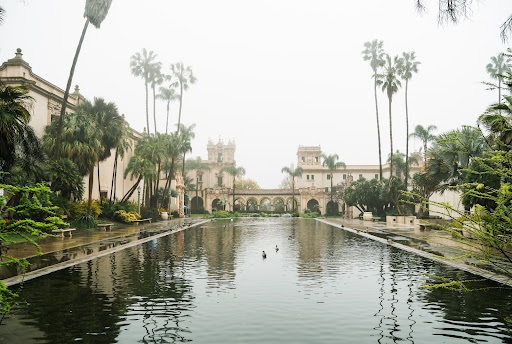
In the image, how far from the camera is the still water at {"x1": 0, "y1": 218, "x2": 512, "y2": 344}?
619cm

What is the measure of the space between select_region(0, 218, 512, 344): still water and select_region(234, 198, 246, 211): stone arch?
6868 centimetres

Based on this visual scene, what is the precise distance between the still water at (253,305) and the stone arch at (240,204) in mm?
68681

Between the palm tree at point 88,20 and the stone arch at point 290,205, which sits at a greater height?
the palm tree at point 88,20

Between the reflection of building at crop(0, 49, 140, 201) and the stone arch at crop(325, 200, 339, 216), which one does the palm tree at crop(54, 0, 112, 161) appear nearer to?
the reflection of building at crop(0, 49, 140, 201)

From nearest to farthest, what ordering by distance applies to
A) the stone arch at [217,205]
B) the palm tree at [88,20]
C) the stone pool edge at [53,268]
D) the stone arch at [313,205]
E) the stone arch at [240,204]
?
the stone pool edge at [53,268], the palm tree at [88,20], the stone arch at [217,205], the stone arch at [313,205], the stone arch at [240,204]

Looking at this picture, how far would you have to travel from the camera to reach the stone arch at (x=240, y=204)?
8181cm

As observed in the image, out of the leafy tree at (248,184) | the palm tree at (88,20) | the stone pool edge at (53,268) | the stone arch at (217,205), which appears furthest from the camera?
the leafy tree at (248,184)

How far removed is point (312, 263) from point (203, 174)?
274 ft

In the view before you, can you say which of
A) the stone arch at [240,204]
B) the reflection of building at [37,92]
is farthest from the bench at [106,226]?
the stone arch at [240,204]

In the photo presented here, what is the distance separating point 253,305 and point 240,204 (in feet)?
251

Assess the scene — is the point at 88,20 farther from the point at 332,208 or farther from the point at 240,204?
the point at 240,204

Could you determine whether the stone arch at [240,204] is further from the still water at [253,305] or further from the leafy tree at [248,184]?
the still water at [253,305]

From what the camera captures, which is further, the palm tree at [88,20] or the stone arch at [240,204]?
the stone arch at [240,204]

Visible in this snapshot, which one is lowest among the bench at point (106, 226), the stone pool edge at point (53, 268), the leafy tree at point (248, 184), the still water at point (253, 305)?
the still water at point (253, 305)
